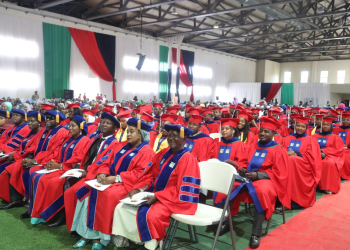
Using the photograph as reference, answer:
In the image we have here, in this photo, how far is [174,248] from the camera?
10.5ft

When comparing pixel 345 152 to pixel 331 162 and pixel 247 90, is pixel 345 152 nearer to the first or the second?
pixel 331 162

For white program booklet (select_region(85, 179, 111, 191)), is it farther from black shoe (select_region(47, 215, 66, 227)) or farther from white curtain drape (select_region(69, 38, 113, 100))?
white curtain drape (select_region(69, 38, 113, 100))

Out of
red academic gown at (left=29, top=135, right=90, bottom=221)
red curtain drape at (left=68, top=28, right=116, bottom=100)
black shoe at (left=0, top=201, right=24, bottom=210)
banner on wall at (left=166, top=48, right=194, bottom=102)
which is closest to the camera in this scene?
red academic gown at (left=29, top=135, right=90, bottom=221)

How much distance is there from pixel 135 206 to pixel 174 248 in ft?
2.26

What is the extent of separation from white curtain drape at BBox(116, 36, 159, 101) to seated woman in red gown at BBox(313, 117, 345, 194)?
55.7ft

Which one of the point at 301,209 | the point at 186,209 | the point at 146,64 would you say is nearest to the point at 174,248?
the point at 186,209

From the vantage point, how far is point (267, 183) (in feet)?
11.6

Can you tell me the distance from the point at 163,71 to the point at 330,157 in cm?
1994

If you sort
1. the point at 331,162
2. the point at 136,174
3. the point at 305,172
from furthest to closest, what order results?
1. the point at 331,162
2. the point at 305,172
3. the point at 136,174

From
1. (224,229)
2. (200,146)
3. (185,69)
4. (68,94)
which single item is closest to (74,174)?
(224,229)

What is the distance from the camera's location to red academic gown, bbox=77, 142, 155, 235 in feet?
10.1

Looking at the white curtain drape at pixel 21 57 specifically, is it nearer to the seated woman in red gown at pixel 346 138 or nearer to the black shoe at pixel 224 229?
the seated woman in red gown at pixel 346 138

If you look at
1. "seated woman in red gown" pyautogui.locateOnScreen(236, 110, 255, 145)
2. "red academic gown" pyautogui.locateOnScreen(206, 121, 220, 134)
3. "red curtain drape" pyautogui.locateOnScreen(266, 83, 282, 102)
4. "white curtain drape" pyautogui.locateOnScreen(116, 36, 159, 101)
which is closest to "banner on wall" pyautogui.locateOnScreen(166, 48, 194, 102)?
"white curtain drape" pyautogui.locateOnScreen(116, 36, 159, 101)

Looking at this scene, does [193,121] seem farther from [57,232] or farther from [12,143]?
[12,143]
